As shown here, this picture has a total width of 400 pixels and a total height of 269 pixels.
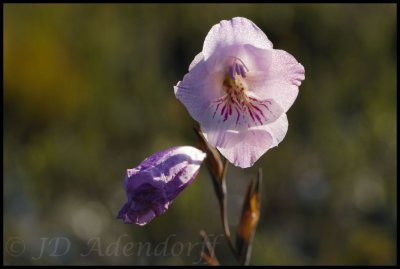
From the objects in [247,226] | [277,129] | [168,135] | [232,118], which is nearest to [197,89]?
[232,118]

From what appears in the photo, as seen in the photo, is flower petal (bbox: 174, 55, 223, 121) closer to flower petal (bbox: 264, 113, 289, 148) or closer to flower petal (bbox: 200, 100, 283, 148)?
flower petal (bbox: 200, 100, 283, 148)

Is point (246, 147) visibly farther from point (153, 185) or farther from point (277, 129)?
point (153, 185)

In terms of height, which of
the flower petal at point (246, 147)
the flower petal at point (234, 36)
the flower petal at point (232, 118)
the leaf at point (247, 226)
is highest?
the flower petal at point (234, 36)

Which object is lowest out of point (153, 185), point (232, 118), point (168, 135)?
point (168, 135)

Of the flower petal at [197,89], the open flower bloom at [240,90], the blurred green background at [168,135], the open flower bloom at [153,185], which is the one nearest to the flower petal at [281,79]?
the open flower bloom at [240,90]

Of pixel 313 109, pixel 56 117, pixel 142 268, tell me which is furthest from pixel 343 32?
pixel 142 268

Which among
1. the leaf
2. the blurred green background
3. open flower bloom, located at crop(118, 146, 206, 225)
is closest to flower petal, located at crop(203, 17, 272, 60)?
open flower bloom, located at crop(118, 146, 206, 225)

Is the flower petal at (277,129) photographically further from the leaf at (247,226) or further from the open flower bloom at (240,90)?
the leaf at (247,226)
